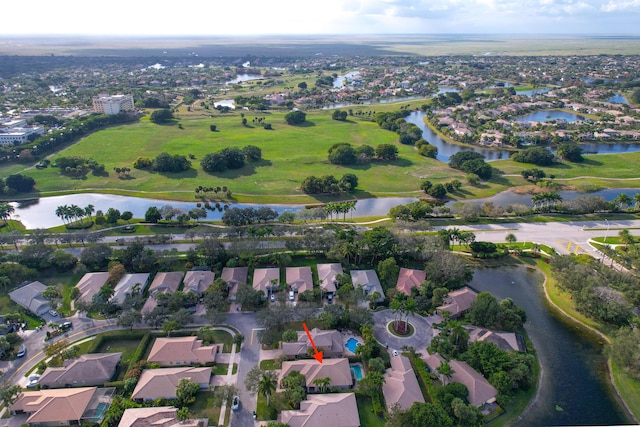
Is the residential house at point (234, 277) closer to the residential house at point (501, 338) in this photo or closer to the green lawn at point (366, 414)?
the green lawn at point (366, 414)

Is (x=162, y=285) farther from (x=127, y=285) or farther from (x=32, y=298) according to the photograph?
(x=32, y=298)

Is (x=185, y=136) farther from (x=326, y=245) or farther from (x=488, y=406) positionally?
(x=488, y=406)

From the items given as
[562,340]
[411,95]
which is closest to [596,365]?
[562,340]

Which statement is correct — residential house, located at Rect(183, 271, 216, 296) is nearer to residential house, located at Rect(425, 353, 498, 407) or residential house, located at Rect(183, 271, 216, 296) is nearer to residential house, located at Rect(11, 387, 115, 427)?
residential house, located at Rect(11, 387, 115, 427)

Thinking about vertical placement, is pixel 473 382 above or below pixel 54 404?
above

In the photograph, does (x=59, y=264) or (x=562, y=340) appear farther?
(x=59, y=264)

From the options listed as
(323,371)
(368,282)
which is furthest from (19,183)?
(323,371)
